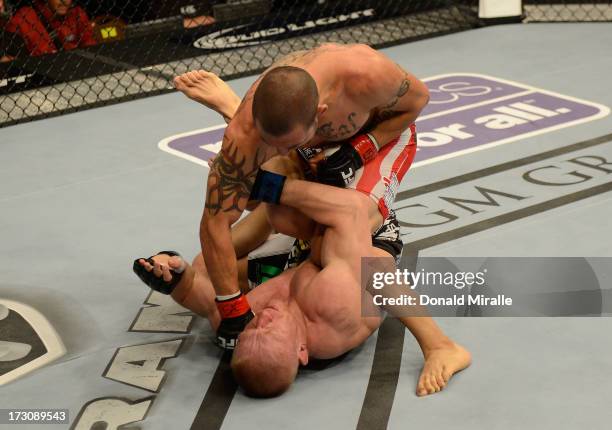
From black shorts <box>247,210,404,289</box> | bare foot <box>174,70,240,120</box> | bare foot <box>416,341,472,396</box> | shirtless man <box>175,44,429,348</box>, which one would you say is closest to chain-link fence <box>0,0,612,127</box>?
bare foot <box>174,70,240,120</box>

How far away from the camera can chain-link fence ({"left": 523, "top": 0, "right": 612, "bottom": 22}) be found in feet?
20.3

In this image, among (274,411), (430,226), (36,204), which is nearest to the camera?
(274,411)

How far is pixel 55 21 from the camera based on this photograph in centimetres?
522

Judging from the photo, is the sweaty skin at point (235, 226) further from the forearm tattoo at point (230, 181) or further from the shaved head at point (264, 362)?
the shaved head at point (264, 362)

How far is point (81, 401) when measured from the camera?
2346 millimetres

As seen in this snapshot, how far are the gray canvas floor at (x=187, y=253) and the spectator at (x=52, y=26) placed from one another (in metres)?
0.67

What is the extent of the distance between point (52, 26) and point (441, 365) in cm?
364

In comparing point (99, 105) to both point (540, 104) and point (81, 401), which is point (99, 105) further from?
point (81, 401)

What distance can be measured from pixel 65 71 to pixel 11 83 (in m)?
0.31

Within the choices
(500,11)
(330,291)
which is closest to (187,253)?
(330,291)

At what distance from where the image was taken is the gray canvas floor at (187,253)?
227cm

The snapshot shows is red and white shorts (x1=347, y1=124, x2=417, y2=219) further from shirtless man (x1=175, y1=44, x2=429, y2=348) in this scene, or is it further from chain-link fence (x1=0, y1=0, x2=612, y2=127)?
chain-link fence (x1=0, y1=0, x2=612, y2=127)

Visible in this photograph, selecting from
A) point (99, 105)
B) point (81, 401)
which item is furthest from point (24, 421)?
point (99, 105)

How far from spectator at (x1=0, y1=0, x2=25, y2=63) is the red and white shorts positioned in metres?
2.89
